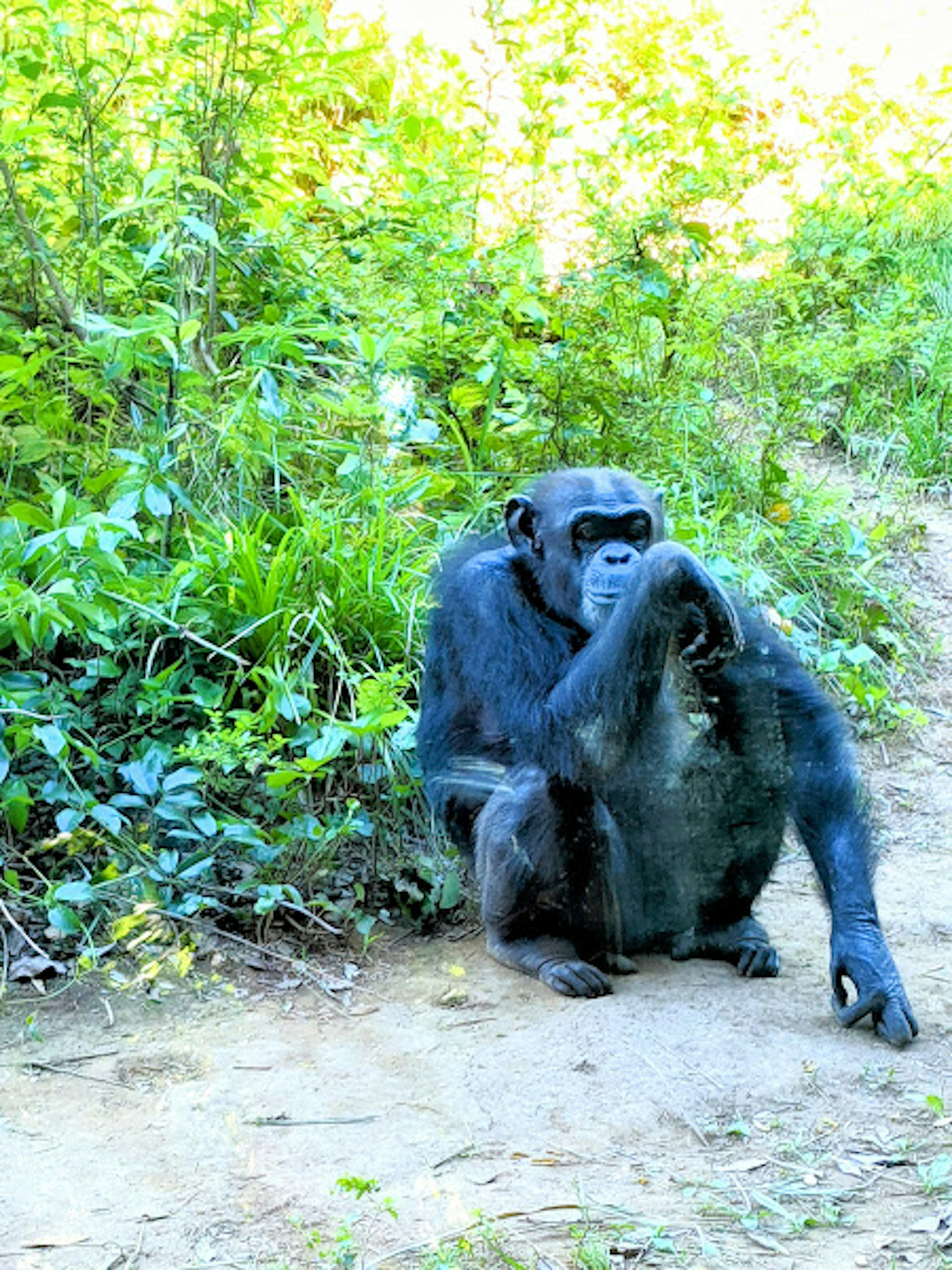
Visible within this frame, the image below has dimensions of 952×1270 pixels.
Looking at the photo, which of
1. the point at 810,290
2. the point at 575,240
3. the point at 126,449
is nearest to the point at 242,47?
the point at 126,449

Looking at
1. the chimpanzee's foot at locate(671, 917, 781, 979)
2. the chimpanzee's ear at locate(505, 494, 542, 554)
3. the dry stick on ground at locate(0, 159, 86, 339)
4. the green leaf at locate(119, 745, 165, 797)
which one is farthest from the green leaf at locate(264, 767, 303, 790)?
the dry stick on ground at locate(0, 159, 86, 339)

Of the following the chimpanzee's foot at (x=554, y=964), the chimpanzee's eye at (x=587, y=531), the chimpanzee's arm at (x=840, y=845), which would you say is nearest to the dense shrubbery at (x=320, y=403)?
the chimpanzee's foot at (x=554, y=964)

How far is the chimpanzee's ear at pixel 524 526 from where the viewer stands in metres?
4.13

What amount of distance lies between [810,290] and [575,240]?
4.11 feet

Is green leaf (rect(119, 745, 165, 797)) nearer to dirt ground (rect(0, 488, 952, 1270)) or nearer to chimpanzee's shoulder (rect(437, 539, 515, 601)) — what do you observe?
dirt ground (rect(0, 488, 952, 1270))

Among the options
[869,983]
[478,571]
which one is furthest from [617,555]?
Result: [869,983]

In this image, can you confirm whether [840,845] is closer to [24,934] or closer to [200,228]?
[24,934]

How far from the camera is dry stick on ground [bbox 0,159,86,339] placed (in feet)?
16.9

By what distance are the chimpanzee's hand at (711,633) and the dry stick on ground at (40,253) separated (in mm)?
2601

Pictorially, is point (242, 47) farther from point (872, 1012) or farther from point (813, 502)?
point (872, 1012)

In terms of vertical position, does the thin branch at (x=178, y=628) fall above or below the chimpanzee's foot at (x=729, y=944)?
above

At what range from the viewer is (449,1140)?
3.09m

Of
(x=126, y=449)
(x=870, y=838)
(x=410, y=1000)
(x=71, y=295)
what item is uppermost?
(x=71, y=295)

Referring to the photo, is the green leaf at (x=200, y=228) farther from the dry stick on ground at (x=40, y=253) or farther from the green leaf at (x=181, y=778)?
the green leaf at (x=181, y=778)
